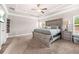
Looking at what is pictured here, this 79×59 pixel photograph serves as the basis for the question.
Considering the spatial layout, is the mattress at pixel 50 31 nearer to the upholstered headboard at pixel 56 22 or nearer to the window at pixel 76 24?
the upholstered headboard at pixel 56 22

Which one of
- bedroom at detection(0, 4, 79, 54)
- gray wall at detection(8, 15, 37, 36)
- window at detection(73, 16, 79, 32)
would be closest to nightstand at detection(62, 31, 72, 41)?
bedroom at detection(0, 4, 79, 54)

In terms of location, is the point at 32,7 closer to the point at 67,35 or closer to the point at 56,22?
the point at 56,22

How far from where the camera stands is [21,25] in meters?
1.75

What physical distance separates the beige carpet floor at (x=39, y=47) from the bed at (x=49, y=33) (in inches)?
3.0

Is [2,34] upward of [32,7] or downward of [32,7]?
downward

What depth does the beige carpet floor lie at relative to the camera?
162 centimetres

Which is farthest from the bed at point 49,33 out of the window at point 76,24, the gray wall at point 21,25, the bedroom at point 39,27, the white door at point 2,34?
the white door at point 2,34

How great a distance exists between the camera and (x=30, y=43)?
1712mm

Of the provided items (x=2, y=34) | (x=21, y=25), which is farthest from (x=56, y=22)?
(x=2, y=34)

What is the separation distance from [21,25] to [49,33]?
0.56m

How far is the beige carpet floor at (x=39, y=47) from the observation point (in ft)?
5.33

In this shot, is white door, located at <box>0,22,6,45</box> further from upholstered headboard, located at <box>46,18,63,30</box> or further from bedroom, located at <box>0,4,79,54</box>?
upholstered headboard, located at <box>46,18,63,30</box>

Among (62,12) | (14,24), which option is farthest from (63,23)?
(14,24)
